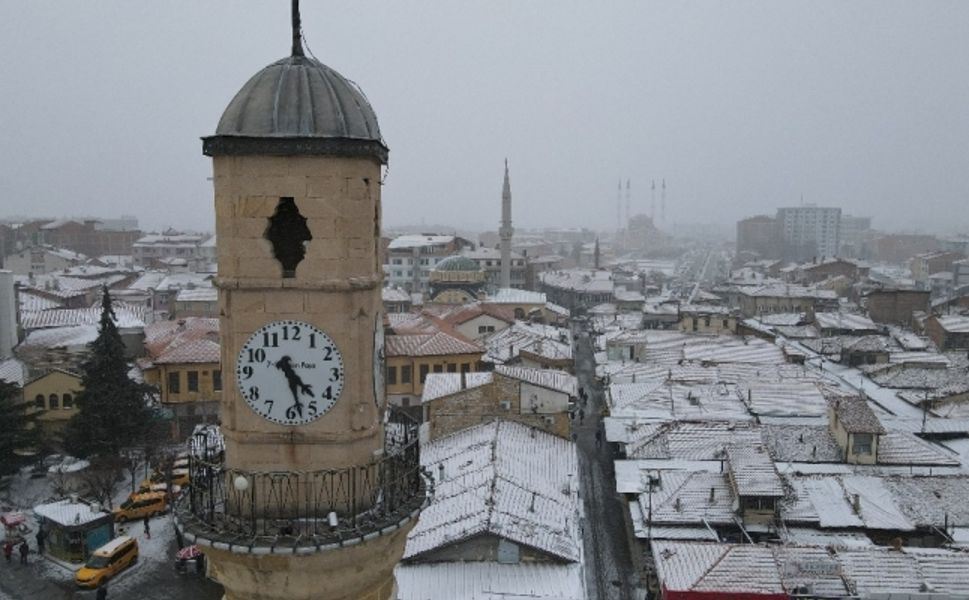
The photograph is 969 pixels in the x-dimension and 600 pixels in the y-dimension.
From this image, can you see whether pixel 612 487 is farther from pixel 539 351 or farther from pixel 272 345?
pixel 272 345

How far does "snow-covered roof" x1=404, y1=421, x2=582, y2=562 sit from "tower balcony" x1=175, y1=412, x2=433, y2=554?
894 cm

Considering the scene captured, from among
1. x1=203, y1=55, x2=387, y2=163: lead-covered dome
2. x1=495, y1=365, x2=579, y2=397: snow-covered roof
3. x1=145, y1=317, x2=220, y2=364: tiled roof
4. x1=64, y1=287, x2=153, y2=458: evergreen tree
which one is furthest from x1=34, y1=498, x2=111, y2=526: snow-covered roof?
x1=203, y1=55, x2=387, y2=163: lead-covered dome

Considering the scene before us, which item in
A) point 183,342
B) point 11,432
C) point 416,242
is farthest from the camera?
point 416,242

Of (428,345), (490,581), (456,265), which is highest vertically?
(456,265)

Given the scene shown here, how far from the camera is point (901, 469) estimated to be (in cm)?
2211

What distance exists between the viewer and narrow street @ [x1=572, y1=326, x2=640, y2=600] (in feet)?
61.4

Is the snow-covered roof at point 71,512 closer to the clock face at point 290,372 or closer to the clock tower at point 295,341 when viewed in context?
the clock tower at point 295,341

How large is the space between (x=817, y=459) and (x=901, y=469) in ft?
6.99

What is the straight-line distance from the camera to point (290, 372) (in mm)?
5773

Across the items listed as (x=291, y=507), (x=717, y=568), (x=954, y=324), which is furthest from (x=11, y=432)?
(x=954, y=324)

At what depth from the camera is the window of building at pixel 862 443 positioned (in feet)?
74.1

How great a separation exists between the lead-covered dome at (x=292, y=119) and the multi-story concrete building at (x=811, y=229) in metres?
152

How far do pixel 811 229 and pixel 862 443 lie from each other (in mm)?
141504

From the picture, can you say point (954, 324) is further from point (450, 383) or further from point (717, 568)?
point (717, 568)
